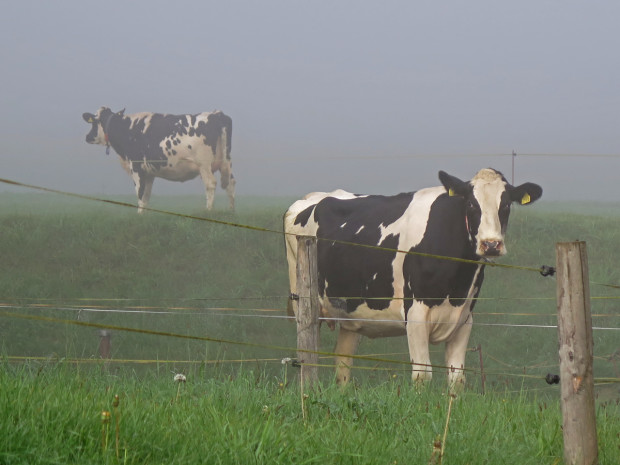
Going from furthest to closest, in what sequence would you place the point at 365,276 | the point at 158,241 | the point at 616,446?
1. the point at 158,241
2. the point at 365,276
3. the point at 616,446

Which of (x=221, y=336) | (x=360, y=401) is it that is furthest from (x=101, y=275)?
(x=360, y=401)

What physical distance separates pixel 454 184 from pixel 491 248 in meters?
0.91

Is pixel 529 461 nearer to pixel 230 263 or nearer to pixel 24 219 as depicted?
pixel 230 263

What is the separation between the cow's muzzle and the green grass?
6.09 ft

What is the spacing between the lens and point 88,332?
47.8 ft

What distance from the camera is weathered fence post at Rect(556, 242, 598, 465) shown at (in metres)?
5.30

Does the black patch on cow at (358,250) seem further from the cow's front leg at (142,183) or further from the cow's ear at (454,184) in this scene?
the cow's front leg at (142,183)

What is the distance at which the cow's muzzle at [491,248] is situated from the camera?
8.92 m

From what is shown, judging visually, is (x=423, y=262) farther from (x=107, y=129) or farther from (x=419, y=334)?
(x=107, y=129)

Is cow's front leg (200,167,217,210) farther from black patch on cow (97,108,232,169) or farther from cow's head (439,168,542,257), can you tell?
cow's head (439,168,542,257)

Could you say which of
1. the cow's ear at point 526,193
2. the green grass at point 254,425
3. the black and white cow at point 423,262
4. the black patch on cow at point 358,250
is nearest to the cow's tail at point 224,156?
the black patch on cow at point 358,250

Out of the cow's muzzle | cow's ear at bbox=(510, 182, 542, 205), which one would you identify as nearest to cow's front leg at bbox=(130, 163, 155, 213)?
cow's ear at bbox=(510, 182, 542, 205)

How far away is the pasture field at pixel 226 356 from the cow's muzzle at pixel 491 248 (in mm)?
765

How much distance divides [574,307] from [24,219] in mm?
17223
